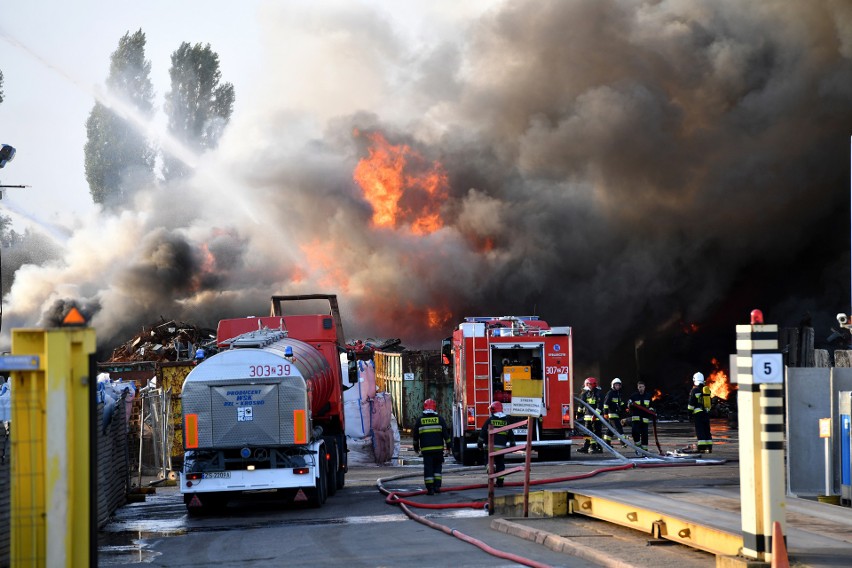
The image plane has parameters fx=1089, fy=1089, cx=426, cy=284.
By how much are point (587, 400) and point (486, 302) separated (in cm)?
1511

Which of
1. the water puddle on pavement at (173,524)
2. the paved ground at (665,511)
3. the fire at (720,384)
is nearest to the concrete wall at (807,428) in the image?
the paved ground at (665,511)

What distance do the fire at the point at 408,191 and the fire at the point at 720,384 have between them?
34.6 feet

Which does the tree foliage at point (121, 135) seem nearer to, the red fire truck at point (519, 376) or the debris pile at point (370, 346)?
the debris pile at point (370, 346)

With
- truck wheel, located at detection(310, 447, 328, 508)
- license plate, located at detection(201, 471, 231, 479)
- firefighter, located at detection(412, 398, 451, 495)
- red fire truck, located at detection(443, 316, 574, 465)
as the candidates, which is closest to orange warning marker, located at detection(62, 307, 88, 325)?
license plate, located at detection(201, 471, 231, 479)

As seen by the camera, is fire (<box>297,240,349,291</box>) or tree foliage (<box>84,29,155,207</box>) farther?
tree foliage (<box>84,29,155,207</box>)

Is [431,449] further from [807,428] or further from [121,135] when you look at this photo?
[121,135]

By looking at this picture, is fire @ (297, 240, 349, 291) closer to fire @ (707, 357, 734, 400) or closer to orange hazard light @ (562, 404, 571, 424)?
fire @ (707, 357, 734, 400)

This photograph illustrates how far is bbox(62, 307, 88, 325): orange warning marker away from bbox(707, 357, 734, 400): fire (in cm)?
2893

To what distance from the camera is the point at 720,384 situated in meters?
33.0

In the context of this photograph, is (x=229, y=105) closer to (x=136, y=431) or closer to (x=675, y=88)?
(x=675, y=88)

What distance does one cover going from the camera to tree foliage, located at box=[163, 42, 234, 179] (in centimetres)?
6184

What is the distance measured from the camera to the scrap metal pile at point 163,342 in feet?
104

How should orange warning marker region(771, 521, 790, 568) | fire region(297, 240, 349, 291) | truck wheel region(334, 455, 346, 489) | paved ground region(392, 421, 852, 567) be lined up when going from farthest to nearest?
fire region(297, 240, 349, 291) → truck wheel region(334, 455, 346, 489) → paved ground region(392, 421, 852, 567) → orange warning marker region(771, 521, 790, 568)

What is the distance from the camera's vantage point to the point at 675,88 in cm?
3656
